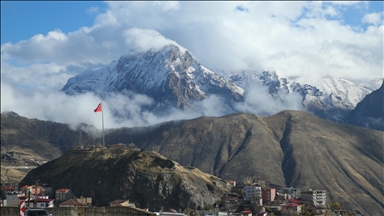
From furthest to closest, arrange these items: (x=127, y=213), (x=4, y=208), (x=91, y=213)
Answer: (x=4, y=208) → (x=91, y=213) → (x=127, y=213)

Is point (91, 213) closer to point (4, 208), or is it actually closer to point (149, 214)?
point (4, 208)

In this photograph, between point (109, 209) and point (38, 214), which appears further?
point (38, 214)

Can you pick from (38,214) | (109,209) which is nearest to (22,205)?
(38,214)

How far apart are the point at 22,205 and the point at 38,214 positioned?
3199 millimetres

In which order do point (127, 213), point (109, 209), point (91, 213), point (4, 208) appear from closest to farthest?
1. point (127, 213)
2. point (109, 209)
3. point (91, 213)
4. point (4, 208)

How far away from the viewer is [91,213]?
5069cm

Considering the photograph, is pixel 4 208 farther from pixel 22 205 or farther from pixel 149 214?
pixel 149 214

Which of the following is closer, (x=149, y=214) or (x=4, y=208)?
(x=149, y=214)

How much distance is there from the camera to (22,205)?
157 feet

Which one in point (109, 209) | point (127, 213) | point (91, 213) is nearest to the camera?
point (127, 213)

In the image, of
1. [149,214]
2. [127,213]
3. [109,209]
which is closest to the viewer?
[149,214]

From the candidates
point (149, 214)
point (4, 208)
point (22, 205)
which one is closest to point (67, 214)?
point (4, 208)

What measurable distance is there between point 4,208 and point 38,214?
463 centimetres

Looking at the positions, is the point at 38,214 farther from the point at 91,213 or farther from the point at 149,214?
the point at 149,214
